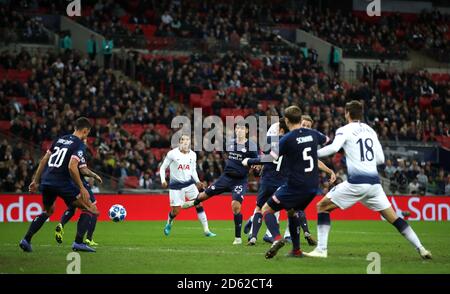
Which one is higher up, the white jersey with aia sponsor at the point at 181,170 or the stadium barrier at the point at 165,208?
the white jersey with aia sponsor at the point at 181,170

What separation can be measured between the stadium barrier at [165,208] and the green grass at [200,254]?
4165mm

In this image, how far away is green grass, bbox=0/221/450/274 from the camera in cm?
1255

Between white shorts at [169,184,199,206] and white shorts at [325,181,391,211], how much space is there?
779 cm

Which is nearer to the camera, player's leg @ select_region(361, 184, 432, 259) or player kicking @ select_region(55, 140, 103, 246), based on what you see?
player's leg @ select_region(361, 184, 432, 259)

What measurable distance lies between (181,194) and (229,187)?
311 cm

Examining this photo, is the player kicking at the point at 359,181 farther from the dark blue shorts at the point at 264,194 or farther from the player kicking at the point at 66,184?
the player kicking at the point at 66,184

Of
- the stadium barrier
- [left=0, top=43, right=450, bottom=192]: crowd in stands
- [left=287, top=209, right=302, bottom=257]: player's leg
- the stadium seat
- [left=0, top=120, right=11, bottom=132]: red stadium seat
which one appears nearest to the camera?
[left=287, top=209, right=302, bottom=257]: player's leg

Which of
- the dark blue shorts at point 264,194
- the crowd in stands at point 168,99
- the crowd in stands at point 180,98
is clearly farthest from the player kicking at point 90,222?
the crowd in stands at point 168,99

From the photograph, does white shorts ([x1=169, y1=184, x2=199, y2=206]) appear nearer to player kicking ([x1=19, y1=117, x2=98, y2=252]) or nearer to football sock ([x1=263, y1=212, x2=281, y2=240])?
player kicking ([x1=19, y1=117, x2=98, y2=252])

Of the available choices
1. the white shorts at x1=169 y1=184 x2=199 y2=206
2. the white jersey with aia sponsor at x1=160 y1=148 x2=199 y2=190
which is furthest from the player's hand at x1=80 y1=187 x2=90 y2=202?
the white jersey with aia sponsor at x1=160 y1=148 x2=199 y2=190

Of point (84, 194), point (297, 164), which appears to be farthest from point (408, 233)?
point (84, 194)

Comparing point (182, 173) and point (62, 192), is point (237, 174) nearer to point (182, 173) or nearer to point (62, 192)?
point (182, 173)

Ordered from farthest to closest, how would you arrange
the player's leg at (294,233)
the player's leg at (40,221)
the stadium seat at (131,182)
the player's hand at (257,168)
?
the stadium seat at (131,182) < the player's hand at (257,168) < the player's leg at (40,221) < the player's leg at (294,233)

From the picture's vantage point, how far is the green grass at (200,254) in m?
12.5
